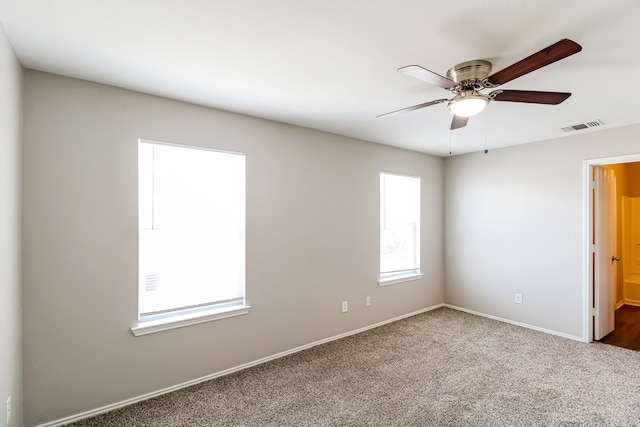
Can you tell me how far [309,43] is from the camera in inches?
71.9

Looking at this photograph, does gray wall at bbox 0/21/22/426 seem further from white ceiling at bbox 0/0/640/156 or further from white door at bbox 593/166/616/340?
white door at bbox 593/166/616/340

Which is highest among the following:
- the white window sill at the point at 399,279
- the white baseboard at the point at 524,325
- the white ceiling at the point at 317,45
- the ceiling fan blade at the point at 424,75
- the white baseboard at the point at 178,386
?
the white ceiling at the point at 317,45

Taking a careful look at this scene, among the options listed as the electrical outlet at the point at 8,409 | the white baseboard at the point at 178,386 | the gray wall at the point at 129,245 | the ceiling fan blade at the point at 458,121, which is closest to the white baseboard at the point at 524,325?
the white baseboard at the point at 178,386

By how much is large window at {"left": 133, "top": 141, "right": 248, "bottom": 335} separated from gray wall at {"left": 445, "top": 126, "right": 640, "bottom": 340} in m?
3.51

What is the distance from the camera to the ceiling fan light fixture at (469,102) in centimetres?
196

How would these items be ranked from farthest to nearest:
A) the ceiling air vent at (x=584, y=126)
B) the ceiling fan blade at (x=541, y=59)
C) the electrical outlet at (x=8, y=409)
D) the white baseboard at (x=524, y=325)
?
the white baseboard at (x=524, y=325)
the ceiling air vent at (x=584, y=126)
the electrical outlet at (x=8, y=409)
the ceiling fan blade at (x=541, y=59)

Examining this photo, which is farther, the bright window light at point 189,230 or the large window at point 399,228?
the large window at point 399,228

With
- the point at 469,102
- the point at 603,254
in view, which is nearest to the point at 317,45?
the point at 469,102

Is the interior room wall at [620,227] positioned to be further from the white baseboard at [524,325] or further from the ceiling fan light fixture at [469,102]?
the ceiling fan light fixture at [469,102]

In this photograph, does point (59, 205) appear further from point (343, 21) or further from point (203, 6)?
point (343, 21)

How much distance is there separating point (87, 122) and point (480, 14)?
2631mm

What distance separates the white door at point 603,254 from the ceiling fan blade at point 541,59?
→ 9.77 ft

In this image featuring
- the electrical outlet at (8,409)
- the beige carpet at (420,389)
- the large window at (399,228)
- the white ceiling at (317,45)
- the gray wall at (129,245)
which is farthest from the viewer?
the large window at (399,228)

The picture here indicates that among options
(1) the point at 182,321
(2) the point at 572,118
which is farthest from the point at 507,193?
(1) the point at 182,321
